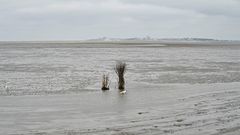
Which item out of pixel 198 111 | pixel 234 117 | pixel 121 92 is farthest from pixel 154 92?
pixel 234 117

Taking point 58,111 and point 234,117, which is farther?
point 58,111

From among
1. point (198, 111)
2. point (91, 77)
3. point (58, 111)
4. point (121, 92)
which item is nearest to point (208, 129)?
→ point (198, 111)

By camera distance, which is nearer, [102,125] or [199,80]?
[102,125]

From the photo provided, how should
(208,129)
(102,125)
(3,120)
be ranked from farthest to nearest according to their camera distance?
1. (3,120)
2. (102,125)
3. (208,129)

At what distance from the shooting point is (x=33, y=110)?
19734 millimetres

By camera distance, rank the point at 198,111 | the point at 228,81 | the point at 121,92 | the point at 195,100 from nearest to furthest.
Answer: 1. the point at 198,111
2. the point at 195,100
3. the point at 121,92
4. the point at 228,81

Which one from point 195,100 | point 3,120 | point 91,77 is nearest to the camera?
point 3,120

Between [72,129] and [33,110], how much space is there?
16.4ft

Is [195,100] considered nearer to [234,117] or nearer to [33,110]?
[234,117]

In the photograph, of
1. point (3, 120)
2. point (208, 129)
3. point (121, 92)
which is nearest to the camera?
point (208, 129)

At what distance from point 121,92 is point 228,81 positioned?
33.8ft

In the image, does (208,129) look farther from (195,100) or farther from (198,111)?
(195,100)

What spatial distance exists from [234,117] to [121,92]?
10083 mm

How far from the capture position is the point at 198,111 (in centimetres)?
1880
